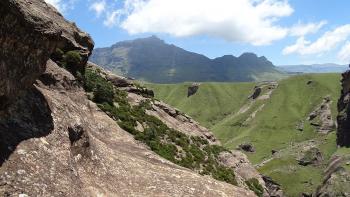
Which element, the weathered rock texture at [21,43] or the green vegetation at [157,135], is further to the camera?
the green vegetation at [157,135]

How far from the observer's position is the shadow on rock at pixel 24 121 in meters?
22.7

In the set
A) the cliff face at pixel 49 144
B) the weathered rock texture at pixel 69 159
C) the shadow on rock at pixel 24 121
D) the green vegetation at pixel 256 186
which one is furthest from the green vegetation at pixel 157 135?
the shadow on rock at pixel 24 121

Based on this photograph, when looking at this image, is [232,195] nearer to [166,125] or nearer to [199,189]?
[199,189]

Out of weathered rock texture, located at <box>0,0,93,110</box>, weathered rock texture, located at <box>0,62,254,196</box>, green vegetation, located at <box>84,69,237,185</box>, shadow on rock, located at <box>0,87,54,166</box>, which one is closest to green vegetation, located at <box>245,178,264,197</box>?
green vegetation, located at <box>84,69,237,185</box>

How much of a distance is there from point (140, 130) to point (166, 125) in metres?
8.70

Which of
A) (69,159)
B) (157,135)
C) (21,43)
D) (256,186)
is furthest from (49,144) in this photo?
(256,186)

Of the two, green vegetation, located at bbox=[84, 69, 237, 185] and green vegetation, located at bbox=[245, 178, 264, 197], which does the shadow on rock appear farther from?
green vegetation, located at bbox=[245, 178, 264, 197]

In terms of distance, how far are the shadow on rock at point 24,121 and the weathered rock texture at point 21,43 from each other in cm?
130

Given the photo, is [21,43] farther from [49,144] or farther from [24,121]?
[49,144]

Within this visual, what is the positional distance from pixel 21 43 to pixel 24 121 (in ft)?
15.8

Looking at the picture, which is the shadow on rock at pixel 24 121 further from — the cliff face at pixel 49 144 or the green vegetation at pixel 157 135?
the green vegetation at pixel 157 135

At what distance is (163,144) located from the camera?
4988 cm

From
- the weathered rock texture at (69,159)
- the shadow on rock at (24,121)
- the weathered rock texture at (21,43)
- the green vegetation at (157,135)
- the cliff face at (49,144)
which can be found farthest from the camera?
the green vegetation at (157,135)

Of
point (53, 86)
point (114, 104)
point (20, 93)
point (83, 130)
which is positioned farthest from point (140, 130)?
point (20, 93)
